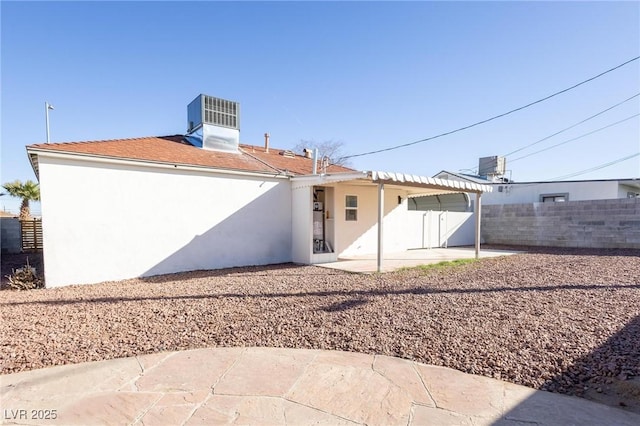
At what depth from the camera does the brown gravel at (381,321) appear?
314cm

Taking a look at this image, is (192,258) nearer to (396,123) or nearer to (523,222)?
(396,123)

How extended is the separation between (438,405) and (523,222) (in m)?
15.4

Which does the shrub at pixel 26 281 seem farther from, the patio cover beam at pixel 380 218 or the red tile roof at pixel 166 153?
the patio cover beam at pixel 380 218

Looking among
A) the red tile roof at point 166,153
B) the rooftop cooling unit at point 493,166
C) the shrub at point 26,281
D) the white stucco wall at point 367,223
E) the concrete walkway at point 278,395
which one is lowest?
the shrub at point 26,281

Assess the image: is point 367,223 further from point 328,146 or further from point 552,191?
point 328,146

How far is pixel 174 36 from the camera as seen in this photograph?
924cm

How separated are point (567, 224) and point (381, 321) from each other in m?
13.8

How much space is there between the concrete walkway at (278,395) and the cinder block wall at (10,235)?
1472 cm

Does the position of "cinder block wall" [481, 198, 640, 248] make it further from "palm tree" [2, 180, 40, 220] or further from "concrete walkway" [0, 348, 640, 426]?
"palm tree" [2, 180, 40, 220]

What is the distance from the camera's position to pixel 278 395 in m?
2.64

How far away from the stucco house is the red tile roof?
4 cm

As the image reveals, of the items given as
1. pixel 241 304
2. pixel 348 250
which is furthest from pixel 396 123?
pixel 241 304

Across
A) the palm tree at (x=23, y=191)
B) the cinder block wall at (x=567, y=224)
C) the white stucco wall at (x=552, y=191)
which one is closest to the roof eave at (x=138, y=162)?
the cinder block wall at (x=567, y=224)

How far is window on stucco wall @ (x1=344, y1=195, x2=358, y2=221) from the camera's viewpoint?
11.1 m
